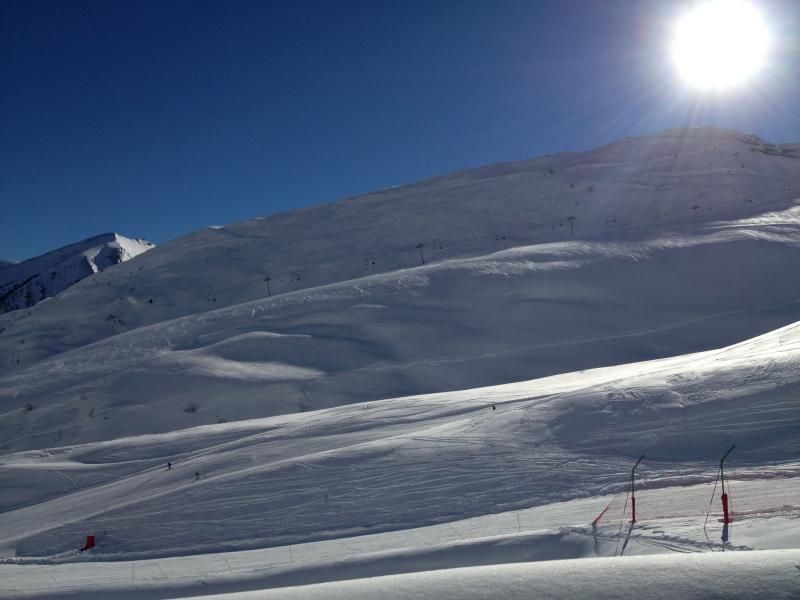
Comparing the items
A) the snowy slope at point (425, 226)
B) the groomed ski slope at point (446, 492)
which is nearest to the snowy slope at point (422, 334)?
the snowy slope at point (425, 226)

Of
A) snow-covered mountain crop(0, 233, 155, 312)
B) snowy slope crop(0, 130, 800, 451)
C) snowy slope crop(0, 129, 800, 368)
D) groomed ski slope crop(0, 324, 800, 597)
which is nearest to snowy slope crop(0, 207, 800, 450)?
snowy slope crop(0, 130, 800, 451)

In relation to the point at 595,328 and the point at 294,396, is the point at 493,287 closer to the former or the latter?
the point at 595,328

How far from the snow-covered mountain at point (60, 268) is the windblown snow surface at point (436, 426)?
6925 centimetres

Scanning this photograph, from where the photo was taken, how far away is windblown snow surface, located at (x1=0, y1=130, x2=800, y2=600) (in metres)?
6.32

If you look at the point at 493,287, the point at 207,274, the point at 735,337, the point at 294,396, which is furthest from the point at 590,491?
the point at 207,274

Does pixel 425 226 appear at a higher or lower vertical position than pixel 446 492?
higher

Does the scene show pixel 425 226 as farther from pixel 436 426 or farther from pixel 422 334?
pixel 436 426

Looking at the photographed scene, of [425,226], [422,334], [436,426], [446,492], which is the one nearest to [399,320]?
[422,334]

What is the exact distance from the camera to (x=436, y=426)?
37.7ft

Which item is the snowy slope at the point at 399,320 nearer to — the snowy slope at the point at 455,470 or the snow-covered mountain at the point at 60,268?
the snowy slope at the point at 455,470

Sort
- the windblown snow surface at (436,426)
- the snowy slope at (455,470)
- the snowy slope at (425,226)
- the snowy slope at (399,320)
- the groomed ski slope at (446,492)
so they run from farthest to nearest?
the snowy slope at (425,226)
the snowy slope at (399,320)
the snowy slope at (455,470)
the groomed ski slope at (446,492)
the windblown snow surface at (436,426)

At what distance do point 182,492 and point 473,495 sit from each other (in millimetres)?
4473

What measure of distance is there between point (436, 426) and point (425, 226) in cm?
2727

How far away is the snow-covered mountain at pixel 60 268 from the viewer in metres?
95.6
